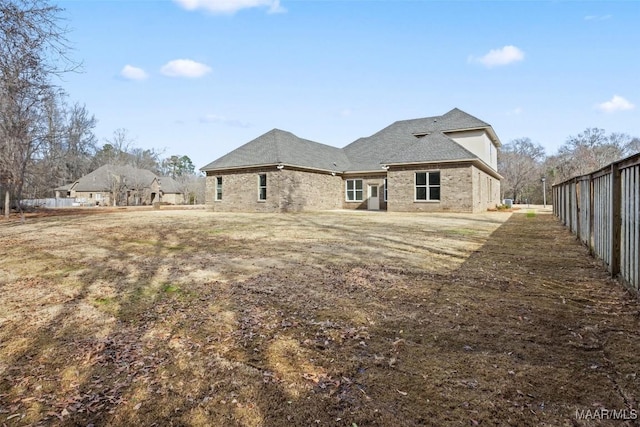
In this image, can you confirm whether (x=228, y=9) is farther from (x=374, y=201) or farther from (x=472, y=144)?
(x=472, y=144)

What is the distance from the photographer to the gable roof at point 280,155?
67.8ft

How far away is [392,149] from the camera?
24938 millimetres

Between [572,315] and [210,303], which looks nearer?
[572,315]

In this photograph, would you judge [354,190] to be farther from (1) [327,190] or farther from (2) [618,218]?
(2) [618,218]

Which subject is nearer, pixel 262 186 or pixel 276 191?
pixel 276 191

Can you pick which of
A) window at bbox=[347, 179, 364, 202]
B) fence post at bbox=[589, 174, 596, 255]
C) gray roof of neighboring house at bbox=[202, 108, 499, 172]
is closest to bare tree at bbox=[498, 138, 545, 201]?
gray roof of neighboring house at bbox=[202, 108, 499, 172]

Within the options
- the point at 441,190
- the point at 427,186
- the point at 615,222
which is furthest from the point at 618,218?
the point at 427,186

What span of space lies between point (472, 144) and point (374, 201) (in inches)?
311

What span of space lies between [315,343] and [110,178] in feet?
149

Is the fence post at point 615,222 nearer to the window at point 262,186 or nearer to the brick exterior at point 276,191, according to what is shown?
the brick exterior at point 276,191

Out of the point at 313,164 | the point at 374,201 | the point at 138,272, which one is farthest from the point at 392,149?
the point at 138,272

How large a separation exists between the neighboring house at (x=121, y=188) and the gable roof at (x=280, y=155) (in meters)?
23.6

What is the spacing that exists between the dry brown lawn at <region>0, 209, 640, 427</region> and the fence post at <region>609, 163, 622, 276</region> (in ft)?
1.12

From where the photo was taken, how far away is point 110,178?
40.6 metres
